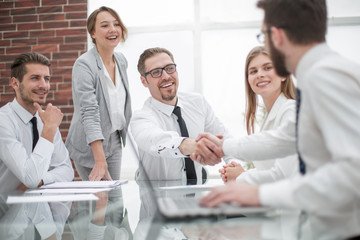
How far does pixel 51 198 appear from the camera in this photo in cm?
131

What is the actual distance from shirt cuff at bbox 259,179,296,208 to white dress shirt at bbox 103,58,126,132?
1845 millimetres

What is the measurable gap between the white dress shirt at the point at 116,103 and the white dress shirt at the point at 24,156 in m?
0.41

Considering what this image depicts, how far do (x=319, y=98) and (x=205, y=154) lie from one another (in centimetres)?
105

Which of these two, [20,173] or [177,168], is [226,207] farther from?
[177,168]

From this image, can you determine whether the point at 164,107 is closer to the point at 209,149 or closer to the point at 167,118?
the point at 167,118

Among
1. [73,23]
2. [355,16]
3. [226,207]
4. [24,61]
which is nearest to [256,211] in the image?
[226,207]

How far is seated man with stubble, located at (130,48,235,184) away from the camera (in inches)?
85.4

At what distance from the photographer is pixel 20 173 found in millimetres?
1749

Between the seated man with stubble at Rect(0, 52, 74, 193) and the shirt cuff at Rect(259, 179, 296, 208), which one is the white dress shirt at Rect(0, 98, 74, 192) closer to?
the seated man with stubble at Rect(0, 52, 74, 193)

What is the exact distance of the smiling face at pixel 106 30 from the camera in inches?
96.1

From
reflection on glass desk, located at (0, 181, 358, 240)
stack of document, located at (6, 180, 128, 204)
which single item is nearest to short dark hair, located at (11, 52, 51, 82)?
stack of document, located at (6, 180, 128, 204)

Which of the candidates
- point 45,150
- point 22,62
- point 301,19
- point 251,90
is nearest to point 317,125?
point 301,19

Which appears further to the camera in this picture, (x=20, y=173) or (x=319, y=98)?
(x=20, y=173)

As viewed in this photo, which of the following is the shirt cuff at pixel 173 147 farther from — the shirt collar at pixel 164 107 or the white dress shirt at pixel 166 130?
the shirt collar at pixel 164 107
